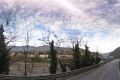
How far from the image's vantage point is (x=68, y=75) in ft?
106

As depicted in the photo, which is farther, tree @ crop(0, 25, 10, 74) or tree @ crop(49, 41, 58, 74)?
tree @ crop(49, 41, 58, 74)

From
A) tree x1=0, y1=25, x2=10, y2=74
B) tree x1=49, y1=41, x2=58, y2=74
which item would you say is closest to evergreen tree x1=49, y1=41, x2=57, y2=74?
tree x1=49, y1=41, x2=58, y2=74

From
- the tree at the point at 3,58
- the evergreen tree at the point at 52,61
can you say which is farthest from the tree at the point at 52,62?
the tree at the point at 3,58

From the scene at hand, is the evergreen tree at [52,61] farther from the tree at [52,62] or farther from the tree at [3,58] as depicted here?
the tree at [3,58]

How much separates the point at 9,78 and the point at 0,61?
15.3 m

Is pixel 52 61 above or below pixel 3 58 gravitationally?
below

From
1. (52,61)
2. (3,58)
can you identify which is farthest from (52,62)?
(3,58)

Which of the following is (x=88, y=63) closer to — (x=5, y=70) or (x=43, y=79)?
(x=5, y=70)

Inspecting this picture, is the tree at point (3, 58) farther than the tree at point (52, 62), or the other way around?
the tree at point (52, 62)

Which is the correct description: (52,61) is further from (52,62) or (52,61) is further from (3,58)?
(3,58)

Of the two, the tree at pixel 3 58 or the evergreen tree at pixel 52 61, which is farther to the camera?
the evergreen tree at pixel 52 61

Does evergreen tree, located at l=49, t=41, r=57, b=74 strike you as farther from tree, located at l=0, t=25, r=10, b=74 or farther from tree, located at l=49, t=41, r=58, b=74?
tree, located at l=0, t=25, r=10, b=74

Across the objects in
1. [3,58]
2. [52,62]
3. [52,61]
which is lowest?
[52,62]

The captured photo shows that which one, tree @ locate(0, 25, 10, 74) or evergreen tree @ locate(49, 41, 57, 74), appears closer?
tree @ locate(0, 25, 10, 74)
